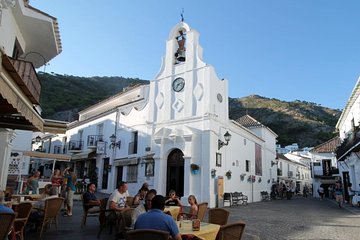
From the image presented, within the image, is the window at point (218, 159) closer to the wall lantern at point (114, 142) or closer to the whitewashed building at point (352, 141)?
the whitewashed building at point (352, 141)

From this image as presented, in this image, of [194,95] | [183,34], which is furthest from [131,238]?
[183,34]

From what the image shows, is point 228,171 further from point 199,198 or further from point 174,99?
point 174,99

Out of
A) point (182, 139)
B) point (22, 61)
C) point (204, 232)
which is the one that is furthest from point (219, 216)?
point (182, 139)

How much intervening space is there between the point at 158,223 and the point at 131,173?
17.9 m

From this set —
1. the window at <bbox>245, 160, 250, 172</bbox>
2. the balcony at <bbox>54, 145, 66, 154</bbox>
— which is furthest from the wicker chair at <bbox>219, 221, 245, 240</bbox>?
the balcony at <bbox>54, 145, 66, 154</bbox>

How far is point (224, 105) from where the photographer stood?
1941cm

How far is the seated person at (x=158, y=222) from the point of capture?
12.6 feet

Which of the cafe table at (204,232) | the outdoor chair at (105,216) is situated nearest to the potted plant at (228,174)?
the outdoor chair at (105,216)

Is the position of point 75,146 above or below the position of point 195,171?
above

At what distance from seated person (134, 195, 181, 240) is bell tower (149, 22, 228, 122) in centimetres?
1369

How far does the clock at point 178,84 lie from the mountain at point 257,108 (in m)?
36.4

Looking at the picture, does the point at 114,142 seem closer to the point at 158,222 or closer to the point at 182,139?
the point at 182,139

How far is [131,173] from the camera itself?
21312mm

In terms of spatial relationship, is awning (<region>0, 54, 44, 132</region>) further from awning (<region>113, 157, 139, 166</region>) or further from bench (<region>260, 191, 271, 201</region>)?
bench (<region>260, 191, 271, 201</region>)
